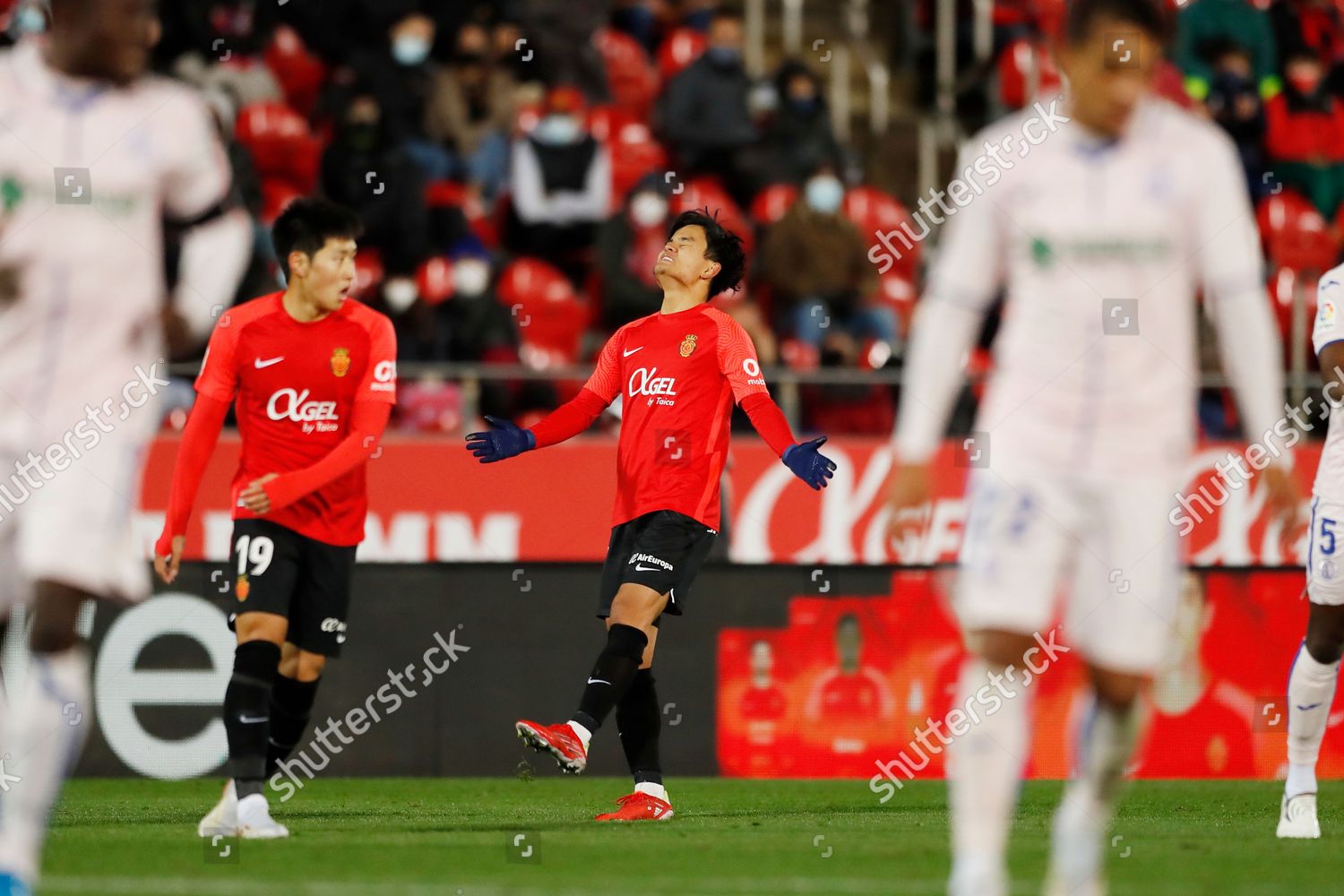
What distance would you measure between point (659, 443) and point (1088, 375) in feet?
11.6

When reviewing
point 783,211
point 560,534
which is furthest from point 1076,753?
point 783,211

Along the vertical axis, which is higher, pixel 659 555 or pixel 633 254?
pixel 633 254

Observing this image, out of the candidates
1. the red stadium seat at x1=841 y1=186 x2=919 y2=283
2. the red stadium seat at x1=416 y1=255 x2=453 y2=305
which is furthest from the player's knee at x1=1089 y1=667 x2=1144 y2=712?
the red stadium seat at x1=841 y1=186 x2=919 y2=283

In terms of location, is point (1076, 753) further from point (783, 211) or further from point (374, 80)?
point (374, 80)

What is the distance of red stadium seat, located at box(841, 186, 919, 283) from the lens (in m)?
15.0

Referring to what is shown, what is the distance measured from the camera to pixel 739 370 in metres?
8.40

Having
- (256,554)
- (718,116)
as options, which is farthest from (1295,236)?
(256,554)

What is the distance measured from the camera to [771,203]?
15016mm

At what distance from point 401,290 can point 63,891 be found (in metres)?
7.61

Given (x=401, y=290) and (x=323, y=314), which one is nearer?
(x=323, y=314)

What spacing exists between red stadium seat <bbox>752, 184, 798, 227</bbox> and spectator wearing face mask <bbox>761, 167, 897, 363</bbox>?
710 mm

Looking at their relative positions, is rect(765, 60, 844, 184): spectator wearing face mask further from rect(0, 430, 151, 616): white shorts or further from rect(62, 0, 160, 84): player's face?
rect(0, 430, 151, 616): white shorts

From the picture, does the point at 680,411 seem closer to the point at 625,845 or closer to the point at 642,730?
the point at 642,730

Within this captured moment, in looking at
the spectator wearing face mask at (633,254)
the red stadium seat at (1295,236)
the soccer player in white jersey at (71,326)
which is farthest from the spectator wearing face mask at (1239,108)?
the soccer player in white jersey at (71,326)
